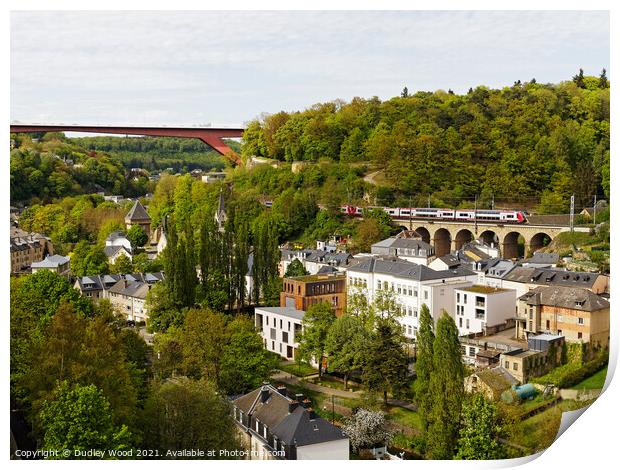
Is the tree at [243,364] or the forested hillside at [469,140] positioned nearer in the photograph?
the tree at [243,364]

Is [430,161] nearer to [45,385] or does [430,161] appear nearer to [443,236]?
[443,236]

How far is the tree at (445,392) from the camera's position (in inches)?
353

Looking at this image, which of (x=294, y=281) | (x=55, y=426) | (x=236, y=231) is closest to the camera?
(x=55, y=426)

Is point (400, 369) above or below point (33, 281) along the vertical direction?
below

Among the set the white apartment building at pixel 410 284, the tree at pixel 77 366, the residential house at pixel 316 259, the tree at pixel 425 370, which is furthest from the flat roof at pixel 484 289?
the tree at pixel 77 366

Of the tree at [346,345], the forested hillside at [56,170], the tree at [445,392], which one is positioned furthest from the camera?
the forested hillside at [56,170]

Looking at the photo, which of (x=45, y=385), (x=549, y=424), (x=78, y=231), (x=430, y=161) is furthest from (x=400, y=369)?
(x=430, y=161)

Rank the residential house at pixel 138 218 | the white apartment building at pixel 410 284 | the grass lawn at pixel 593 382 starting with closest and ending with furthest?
the grass lawn at pixel 593 382 → the white apartment building at pixel 410 284 → the residential house at pixel 138 218

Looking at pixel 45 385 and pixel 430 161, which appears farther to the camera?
pixel 430 161

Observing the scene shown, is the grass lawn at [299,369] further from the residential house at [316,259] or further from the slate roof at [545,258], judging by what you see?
the slate roof at [545,258]

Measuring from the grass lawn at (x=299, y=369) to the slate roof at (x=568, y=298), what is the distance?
10.4 ft

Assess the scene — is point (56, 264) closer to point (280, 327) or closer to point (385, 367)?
point (280, 327)
